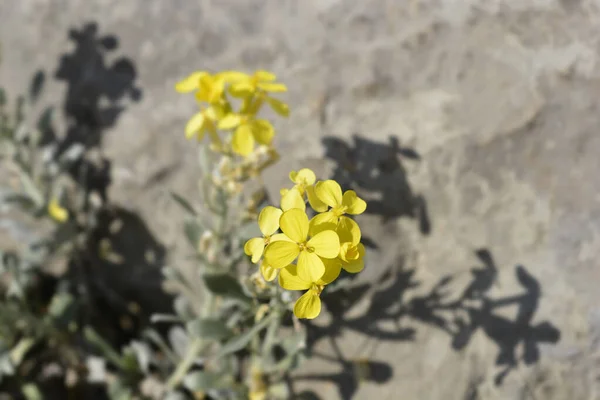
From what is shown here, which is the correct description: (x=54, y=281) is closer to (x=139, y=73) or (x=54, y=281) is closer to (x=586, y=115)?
(x=139, y=73)

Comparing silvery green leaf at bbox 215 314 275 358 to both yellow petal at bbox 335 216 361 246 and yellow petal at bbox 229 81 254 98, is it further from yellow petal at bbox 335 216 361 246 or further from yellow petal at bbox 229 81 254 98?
yellow petal at bbox 229 81 254 98

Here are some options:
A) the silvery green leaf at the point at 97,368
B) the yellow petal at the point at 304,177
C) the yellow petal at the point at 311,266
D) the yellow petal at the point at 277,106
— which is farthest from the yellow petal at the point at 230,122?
the silvery green leaf at the point at 97,368

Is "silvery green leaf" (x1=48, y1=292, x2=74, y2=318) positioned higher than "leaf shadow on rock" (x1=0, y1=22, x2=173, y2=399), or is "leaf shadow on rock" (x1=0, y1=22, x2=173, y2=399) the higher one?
"leaf shadow on rock" (x1=0, y1=22, x2=173, y2=399)

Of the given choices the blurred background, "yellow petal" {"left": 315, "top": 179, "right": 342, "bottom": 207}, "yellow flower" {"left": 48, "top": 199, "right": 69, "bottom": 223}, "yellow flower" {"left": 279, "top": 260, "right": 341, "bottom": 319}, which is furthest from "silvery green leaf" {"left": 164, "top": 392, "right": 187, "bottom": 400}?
"yellow petal" {"left": 315, "top": 179, "right": 342, "bottom": 207}

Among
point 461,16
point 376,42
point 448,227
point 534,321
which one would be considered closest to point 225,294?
point 448,227

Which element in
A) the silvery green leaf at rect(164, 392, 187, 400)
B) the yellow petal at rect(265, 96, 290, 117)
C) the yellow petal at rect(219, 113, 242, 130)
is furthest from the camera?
the silvery green leaf at rect(164, 392, 187, 400)

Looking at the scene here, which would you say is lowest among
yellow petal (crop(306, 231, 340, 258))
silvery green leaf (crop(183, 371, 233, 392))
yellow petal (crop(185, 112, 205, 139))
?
silvery green leaf (crop(183, 371, 233, 392))

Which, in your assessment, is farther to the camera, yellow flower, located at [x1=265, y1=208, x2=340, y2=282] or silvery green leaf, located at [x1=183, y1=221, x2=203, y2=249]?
silvery green leaf, located at [x1=183, y1=221, x2=203, y2=249]

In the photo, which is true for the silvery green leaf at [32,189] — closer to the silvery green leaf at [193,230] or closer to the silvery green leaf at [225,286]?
the silvery green leaf at [193,230]
